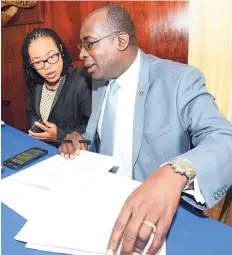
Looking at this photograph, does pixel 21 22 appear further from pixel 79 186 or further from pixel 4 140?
pixel 79 186

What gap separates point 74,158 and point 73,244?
0.48 meters

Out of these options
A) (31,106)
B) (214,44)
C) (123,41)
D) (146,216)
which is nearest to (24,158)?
(123,41)

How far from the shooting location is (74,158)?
42.9 inches

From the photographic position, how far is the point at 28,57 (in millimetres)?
2012

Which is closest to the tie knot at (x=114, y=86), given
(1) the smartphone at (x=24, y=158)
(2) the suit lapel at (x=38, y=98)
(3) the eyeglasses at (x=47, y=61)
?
(1) the smartphone at (x=24, y=158)

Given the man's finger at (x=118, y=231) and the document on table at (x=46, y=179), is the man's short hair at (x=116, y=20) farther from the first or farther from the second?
the man's finger at (x=118, y=231)

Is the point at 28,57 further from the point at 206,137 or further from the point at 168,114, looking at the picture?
the point at 206,137

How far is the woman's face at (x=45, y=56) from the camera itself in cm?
179

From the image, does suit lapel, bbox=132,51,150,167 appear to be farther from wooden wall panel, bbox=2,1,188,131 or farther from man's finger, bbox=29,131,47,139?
wooden wall panel, bbox=2,1,188,131

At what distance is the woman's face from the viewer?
1792 mm

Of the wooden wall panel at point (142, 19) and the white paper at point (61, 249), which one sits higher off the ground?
the wooden wall panel at point (142, 19)

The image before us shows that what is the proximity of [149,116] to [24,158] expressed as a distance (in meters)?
0.53

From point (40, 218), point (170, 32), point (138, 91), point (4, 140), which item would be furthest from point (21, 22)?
point (40, 218)

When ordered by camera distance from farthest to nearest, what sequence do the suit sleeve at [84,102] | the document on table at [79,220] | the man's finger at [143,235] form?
the suit sleeve at [84,102]
the document on table at [79,220]
the man's finger at [143,235]
